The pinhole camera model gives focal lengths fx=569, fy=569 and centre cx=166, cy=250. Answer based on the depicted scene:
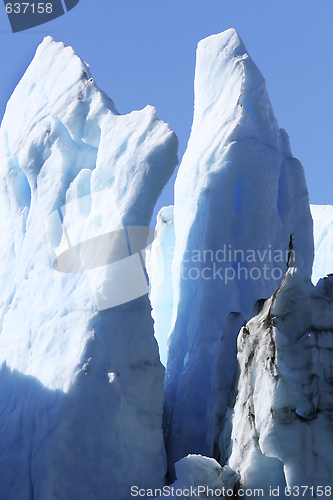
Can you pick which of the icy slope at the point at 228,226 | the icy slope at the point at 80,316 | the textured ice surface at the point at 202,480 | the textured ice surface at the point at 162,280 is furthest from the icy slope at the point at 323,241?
the textured ice surface at the point at 202,480

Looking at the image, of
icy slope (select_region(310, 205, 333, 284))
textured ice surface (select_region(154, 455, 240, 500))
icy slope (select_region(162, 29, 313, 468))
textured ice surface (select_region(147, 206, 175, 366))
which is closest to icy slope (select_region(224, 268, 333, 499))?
textured ice surface (select_region(154, 455, 240, 500))

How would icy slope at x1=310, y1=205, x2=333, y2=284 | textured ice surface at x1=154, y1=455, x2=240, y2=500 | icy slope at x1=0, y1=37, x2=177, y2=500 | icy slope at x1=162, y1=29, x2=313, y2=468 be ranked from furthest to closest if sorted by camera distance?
1. icy slope at x1=310, y1=205, x2=333, y2=284
2. icy slope at x1=162, y1=29, x2=313, y2=468
3. icy slope at x1=0, y1=37, x2=177, y2=500
4. textured ice surface at x1=154, y1=455, x2=240, y2=500

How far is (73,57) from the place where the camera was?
7117mm

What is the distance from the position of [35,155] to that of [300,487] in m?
4.64

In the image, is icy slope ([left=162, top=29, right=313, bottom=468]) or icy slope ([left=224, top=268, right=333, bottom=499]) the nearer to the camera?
icy slope ([left=224, top=268, right=333, bottom=499])

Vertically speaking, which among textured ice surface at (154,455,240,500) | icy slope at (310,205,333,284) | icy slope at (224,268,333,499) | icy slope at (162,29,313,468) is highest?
icy slope at (310,205,333,284)

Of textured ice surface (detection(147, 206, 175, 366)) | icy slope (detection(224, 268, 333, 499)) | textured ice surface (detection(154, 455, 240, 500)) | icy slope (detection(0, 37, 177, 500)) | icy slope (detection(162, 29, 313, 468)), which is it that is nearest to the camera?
icy slope (detection(224, 268, 333, 499))

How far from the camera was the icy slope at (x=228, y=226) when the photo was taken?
6.38m

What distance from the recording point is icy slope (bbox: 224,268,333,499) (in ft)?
13.2

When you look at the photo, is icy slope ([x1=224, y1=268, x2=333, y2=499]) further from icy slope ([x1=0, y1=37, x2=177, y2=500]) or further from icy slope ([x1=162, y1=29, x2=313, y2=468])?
icy slope ([x1=162, y1=29, x2=313, y2=468])

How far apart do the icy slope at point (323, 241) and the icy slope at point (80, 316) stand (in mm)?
5679

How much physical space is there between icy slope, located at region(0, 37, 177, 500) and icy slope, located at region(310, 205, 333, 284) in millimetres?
5679

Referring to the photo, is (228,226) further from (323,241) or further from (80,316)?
(323,241)

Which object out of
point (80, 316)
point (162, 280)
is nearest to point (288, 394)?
point (80, 316)
